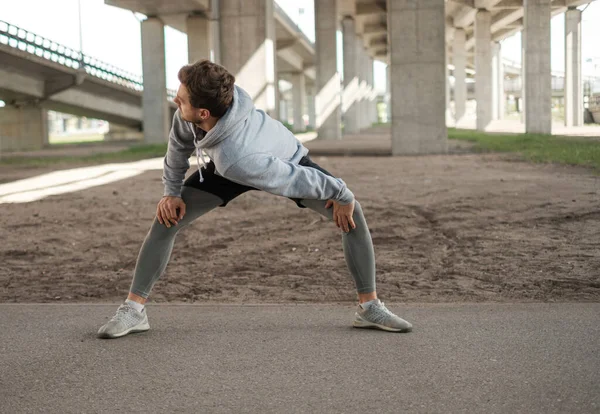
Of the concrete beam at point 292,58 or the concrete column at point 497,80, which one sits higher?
the concrete beam at point 292,58

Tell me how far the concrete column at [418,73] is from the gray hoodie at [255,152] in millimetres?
19393

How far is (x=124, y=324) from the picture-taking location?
4.79 meters

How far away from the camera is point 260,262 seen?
771 centimetres

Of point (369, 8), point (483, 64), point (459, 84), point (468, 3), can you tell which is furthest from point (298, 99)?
point (468, 3)

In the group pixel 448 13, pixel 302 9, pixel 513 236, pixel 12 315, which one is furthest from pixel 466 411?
pixel 302 9

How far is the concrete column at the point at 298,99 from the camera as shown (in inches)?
3428

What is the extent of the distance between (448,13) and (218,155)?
67.6 metres

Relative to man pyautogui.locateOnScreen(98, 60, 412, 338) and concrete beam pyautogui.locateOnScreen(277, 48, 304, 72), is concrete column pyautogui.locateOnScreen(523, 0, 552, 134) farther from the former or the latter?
man pyautogui.locateOnScreen(98, 60, 412, 338)

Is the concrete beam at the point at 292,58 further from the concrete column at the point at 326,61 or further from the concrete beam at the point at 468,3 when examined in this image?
the concrete column at the point at 326,61

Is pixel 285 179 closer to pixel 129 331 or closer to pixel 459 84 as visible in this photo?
pixel 129 331

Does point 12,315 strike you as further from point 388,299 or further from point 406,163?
point 406,163

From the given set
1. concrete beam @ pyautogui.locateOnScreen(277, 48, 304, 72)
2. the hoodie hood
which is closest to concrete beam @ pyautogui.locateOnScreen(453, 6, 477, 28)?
concrete beam @ pyautogui.locateOnScreen(277, 48, 304, 72)

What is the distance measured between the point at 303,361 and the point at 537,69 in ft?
130


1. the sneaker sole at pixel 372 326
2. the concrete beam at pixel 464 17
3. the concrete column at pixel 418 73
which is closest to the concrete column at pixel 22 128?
the concrete column at pixel 418 73
